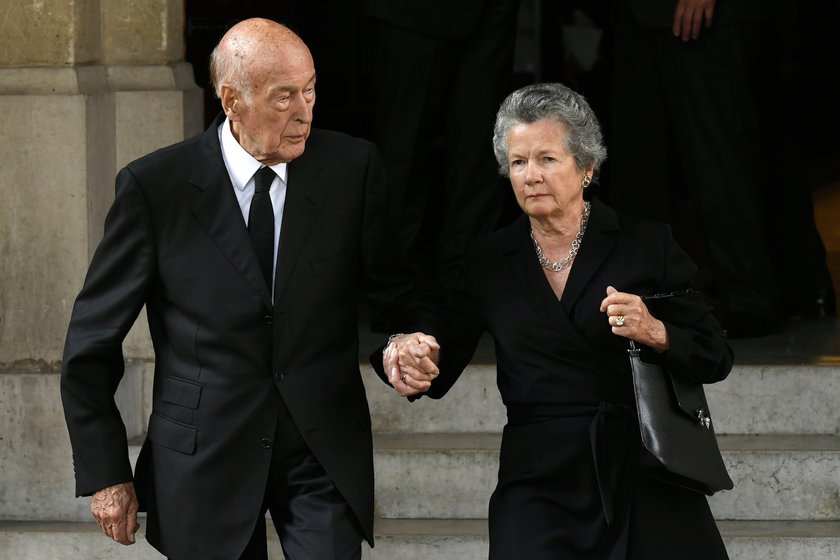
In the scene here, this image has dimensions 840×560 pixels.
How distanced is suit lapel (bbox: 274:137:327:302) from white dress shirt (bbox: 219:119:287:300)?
1.0 inches

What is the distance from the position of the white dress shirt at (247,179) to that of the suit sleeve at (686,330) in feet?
3.17

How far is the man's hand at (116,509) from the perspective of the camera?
150 inches

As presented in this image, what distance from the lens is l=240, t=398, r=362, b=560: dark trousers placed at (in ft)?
12.2

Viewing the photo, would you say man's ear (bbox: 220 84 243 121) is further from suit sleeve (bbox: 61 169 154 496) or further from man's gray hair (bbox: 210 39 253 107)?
suit sleeve (bbox: 61 169 154 496)

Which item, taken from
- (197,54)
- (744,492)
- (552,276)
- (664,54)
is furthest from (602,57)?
(552,276)

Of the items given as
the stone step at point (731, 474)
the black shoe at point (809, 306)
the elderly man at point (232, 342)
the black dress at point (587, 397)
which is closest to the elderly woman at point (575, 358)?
the black dress at point (587, 397)

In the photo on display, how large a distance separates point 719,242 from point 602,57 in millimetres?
5275

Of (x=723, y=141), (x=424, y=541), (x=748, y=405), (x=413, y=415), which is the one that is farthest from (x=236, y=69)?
(x=723, y=141)

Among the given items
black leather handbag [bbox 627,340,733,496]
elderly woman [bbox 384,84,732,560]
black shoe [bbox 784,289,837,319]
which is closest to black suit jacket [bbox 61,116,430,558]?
elderly woman [bbox 384,84,732,560]

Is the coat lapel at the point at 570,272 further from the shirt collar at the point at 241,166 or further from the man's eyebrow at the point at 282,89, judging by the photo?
the man's eyebrow at the point at 282,89

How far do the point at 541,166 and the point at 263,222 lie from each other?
0.73 meters

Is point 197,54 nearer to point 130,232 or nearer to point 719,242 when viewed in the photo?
point 719,242

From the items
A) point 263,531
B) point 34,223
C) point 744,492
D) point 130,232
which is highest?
point 130,232

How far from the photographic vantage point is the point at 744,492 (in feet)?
18.0
